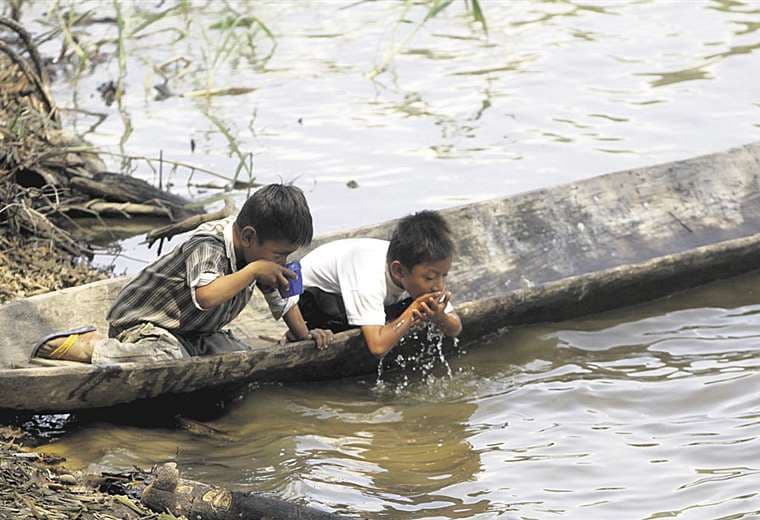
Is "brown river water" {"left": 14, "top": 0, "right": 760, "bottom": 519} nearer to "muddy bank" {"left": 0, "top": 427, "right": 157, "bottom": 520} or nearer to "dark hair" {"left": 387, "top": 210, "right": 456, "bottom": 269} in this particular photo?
"muddy bank" {"left": 0, "top": 427, "right": 157, "bottom": 520}

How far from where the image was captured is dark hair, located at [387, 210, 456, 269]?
4.54 m

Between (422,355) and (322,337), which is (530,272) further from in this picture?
(322,337)

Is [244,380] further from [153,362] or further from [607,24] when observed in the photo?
[607,24]

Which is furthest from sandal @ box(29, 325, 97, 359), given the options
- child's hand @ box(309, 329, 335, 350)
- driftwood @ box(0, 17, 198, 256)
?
driftwood @ box(0, 17, 198, 256)

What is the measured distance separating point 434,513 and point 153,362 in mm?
1044

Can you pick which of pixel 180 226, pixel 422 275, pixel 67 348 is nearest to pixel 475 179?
pixel 180 226

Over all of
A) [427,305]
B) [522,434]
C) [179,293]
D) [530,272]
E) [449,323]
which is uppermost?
[179,293]

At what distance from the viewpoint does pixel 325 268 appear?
4.88 meters

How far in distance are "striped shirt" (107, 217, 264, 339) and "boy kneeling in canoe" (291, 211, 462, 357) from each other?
473 mm

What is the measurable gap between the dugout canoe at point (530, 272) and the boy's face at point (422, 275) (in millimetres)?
274

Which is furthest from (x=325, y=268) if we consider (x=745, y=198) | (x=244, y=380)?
(x=745, y=198)

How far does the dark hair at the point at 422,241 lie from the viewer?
4535 millimetres

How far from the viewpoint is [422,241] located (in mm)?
4531

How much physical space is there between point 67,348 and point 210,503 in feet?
3.73
